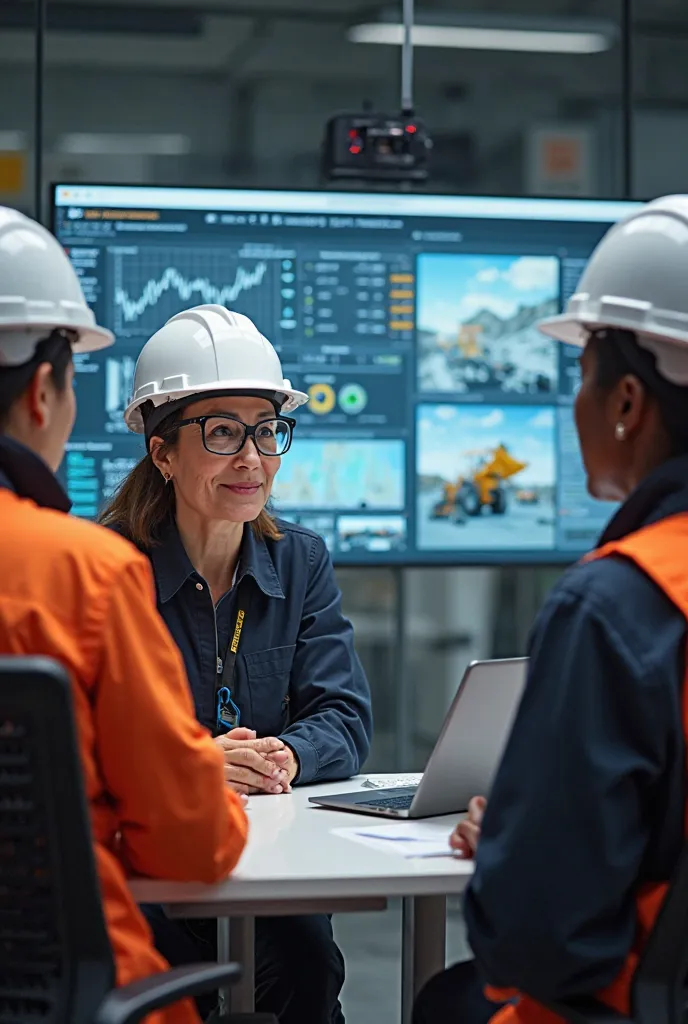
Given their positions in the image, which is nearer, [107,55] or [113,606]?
[113,606]

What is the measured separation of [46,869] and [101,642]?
0.24 metres

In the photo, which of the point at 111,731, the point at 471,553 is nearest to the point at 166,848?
the point at 111,731

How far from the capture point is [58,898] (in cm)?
142

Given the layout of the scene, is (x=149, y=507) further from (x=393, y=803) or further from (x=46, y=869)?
(x=46, y=869)

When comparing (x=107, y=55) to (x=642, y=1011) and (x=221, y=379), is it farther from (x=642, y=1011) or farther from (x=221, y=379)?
(x=642, y=1011)

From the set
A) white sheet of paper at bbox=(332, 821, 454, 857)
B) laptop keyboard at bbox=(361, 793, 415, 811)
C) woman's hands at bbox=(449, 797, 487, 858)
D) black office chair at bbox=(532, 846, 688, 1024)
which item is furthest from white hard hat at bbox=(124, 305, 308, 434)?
black office chair at bbox=(532, 846, 688, 1024)

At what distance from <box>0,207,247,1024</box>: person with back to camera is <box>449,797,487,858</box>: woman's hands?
309mm

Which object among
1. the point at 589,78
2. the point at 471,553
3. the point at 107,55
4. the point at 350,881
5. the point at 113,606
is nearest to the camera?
the point at 113,606

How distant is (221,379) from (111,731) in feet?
3.90

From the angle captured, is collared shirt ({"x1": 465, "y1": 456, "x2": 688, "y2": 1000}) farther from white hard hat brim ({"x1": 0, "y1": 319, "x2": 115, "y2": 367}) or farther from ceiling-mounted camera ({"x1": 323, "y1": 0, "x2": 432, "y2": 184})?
ceiling-mounted camera ({"x1": 323, "y1": 0, "x2": 432, "y2": 184})

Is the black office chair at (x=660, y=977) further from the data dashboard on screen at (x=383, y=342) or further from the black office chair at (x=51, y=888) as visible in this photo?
the data dashboard on screen at (x=383, y=342)

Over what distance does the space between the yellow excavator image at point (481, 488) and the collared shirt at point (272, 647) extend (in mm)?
1976

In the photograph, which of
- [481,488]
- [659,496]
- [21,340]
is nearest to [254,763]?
[21,340]

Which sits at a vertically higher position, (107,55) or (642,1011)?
(107,55)
